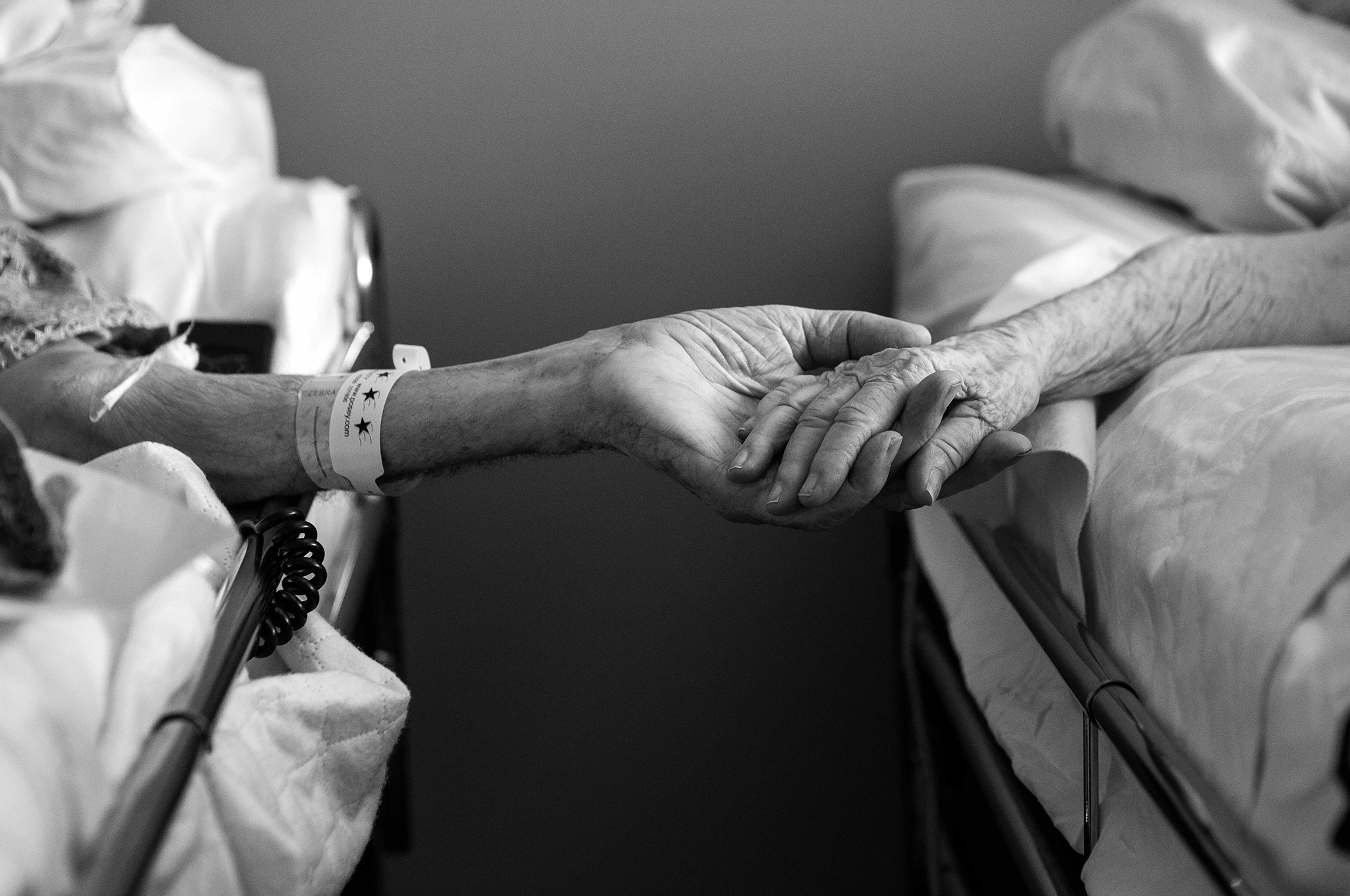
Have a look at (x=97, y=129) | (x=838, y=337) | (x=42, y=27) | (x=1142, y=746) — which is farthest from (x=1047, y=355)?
(x=42, y=27)

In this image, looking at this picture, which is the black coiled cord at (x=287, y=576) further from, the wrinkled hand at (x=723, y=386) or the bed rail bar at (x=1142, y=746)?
the bed rail bar at (x=1142, y=746)

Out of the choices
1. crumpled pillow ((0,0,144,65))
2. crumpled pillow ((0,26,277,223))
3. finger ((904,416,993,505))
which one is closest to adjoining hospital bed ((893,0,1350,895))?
finger ((904,416,993,505))

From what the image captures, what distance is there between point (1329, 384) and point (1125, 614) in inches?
9.2

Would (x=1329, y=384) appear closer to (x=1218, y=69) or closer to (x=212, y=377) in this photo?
(x=1218, y=69)

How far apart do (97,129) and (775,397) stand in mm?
874

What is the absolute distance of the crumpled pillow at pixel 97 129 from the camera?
4.50 feet

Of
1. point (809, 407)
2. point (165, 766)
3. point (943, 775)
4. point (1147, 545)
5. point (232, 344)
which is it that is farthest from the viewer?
point (943, 775)

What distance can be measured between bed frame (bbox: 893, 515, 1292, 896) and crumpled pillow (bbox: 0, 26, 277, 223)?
0.98m

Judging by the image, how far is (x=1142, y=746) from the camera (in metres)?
0.70

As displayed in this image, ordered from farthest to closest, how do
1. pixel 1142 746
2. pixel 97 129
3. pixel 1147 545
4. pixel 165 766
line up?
pixel 97 129, pixel 1147 545, pixel 1142 746, pixel 165 766

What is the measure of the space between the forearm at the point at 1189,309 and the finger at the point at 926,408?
0.15 meters

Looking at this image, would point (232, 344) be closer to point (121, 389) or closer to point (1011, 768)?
point (121, 389)

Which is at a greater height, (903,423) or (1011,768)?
(903,423)

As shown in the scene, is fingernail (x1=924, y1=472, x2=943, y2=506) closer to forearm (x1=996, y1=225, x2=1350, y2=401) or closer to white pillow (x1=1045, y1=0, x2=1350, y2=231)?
forearm (x1=996, y1=225, x2=1350, y2=401)
